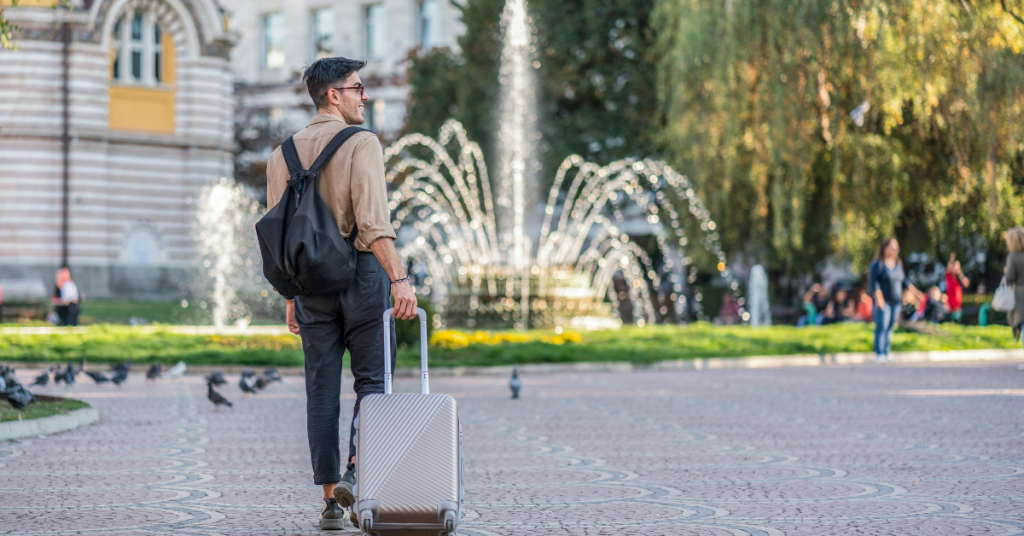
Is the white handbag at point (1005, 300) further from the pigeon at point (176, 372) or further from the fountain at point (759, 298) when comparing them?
the fountain at point (759, 298)

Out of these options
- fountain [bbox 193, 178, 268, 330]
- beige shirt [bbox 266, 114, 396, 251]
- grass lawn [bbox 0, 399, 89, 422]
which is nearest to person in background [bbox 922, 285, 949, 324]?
fountain [bbox 193, 178, 268, 330]

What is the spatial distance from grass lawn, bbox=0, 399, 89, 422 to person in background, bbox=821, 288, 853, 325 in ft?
66.3

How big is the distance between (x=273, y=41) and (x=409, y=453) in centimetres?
6660

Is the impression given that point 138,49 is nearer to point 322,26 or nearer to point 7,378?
point 322,26

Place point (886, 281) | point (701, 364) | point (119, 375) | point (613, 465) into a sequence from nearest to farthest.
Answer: point (613, 465)
point (119, 375)
point (886, 281)
point (701, 364)

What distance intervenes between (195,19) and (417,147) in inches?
335

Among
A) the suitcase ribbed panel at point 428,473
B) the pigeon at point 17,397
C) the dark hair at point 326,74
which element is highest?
the dark hair at point 326,74

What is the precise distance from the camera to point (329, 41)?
66.0 meters

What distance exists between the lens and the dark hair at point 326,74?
18.9 feet

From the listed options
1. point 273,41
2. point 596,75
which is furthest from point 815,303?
point 273,41

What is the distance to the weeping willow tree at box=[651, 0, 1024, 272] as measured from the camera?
2367 centimetres

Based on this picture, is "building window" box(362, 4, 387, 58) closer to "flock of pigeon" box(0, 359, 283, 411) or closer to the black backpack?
"flock of pigeon" box(0, 359, 283, 411)

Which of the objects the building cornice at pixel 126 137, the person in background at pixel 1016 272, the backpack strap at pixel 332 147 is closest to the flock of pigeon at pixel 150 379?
the backpack strap at pixel 332 147

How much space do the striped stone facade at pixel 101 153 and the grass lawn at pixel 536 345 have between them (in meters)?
17.8
